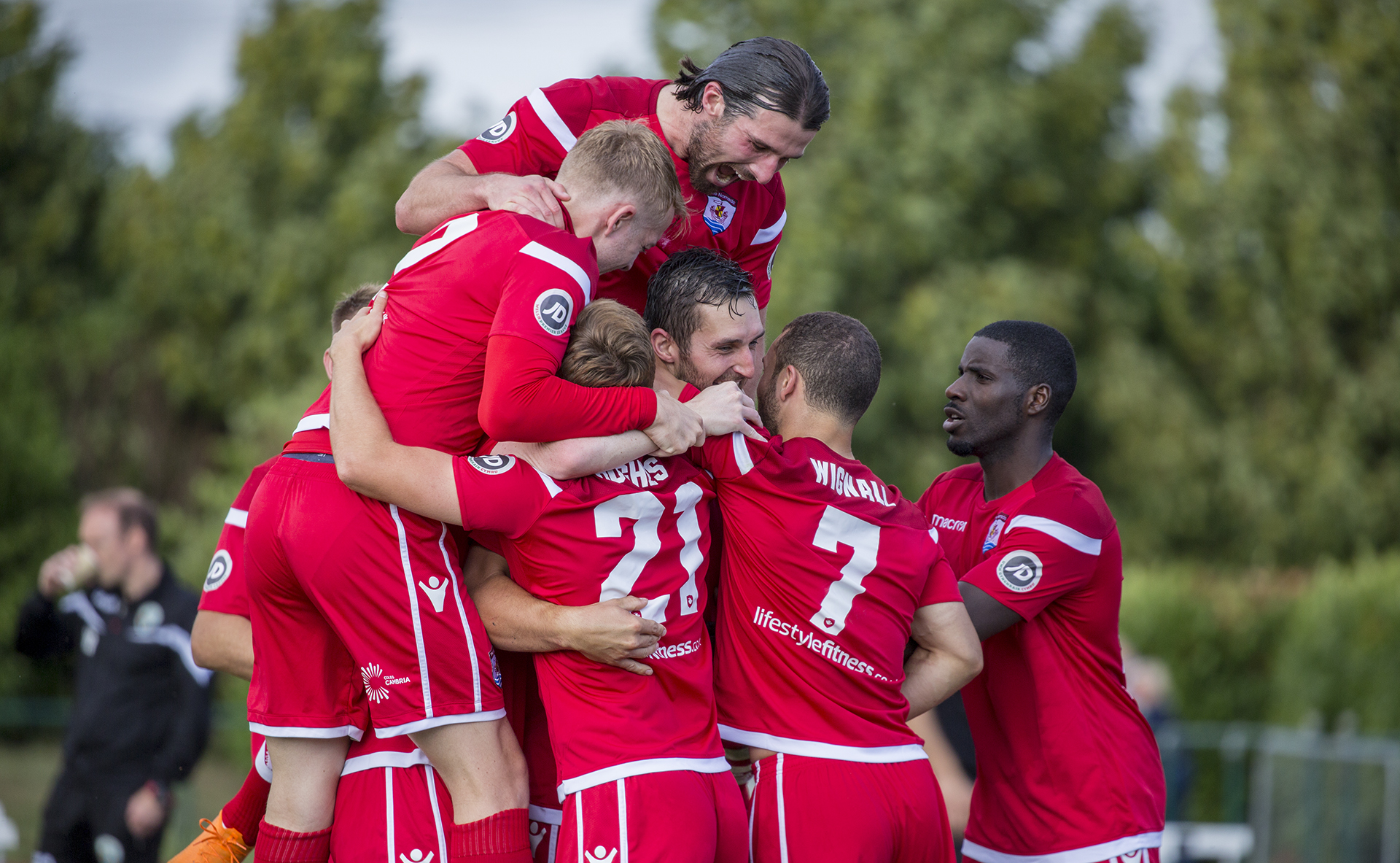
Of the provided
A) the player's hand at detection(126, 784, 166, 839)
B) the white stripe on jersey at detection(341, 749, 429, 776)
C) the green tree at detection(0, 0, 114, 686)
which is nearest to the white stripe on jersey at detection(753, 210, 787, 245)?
the white stripe on jersey at detection(341, 749, 429, 776)

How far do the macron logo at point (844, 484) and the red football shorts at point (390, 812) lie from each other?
1.55 metres

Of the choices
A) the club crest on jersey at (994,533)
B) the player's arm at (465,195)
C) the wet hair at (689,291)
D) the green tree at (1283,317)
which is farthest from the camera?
the green tree at (1283,317)

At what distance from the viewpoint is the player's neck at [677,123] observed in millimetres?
4332

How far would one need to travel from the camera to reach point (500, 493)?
142 inches

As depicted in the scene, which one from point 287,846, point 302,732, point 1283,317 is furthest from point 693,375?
point 1283,317

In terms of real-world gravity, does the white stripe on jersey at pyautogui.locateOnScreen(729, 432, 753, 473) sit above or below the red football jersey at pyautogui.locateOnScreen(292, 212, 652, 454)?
below

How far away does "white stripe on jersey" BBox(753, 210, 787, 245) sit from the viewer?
4.89 meters

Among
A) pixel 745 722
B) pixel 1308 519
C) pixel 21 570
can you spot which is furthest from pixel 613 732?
pixel 1308 519

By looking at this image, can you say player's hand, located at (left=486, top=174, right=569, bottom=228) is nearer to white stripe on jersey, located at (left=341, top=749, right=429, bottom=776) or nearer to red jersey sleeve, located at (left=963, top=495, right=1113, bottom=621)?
white stripe on jersey, located at (left=341, top=749, right=429, bottom=776)

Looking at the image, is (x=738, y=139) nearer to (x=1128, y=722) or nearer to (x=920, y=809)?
(x=920, y=809)

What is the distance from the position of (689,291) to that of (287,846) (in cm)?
216

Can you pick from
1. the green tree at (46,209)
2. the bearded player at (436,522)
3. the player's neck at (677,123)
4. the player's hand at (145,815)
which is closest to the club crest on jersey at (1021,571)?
the bearded player at (436,522)

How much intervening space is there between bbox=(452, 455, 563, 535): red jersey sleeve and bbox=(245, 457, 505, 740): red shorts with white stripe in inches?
9.7

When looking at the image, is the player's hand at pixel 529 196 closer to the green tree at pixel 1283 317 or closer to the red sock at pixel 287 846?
the red sock at pixel 287 846
